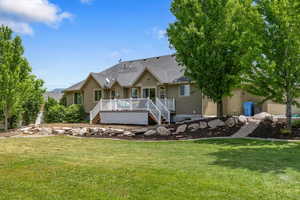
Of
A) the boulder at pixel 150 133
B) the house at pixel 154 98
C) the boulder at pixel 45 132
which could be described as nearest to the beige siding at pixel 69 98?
the house at pixel 154 98

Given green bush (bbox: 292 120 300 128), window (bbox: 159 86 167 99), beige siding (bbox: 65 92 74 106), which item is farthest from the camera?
beige siding (bbox: 65 92 74 106)

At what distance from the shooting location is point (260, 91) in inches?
488

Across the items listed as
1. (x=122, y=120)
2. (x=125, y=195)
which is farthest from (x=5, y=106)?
(x=125, y=195)

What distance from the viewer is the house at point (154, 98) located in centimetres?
2058

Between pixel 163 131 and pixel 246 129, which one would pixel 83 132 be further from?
pixel 246 129


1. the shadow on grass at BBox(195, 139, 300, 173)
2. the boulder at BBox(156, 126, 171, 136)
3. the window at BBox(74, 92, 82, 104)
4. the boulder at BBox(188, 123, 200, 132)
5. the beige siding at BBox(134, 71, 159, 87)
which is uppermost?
the beige siding at BBox(134, 71, 159, 87)

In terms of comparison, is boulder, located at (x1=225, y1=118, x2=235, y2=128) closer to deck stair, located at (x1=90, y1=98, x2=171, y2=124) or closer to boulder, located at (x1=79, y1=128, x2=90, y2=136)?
deck stair, located at (x1=90, y1=98, x2=171, y2=124)

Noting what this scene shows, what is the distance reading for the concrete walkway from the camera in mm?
12300

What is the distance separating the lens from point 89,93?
28.5m

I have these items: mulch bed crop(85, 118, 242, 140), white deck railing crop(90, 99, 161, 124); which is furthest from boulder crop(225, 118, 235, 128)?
white deck railing crop(90, 99, 161, 124)

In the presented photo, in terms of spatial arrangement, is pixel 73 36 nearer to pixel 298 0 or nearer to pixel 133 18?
pixel 133 18

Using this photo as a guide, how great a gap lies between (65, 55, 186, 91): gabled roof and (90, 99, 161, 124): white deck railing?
2.36 metres

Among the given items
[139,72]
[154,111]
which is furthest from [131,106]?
[139,72]

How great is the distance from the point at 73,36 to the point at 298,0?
14.3 m
